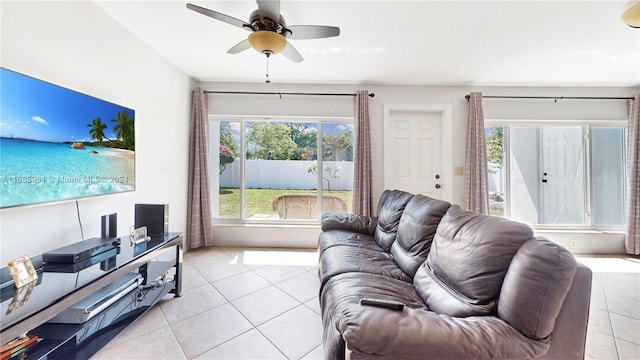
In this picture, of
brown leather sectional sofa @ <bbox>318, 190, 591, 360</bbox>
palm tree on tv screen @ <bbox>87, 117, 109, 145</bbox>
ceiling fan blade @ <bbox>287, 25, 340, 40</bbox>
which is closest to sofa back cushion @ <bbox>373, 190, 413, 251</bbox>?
brown leather sectional sofa @ <bbox>318, 190, 591, 360</bbox>

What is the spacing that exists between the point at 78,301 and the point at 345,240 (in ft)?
5.94

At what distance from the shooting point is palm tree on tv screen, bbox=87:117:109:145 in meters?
1.74

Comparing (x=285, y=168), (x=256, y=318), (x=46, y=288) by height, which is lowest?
(x=256, y=318)

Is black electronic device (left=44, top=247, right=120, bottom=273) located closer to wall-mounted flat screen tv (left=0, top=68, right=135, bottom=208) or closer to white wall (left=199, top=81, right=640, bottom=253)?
wall-mounted flat screen tv (left=0, top=68, right=135, bottom=208)

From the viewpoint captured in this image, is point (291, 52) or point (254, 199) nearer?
point (291, 52)

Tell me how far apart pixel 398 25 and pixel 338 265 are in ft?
6.73

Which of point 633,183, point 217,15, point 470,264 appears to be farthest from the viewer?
point 633,183

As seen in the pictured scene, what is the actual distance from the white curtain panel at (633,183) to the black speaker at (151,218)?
18.3 feet

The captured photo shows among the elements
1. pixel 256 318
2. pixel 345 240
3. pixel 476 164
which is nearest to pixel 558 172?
pixel 476 164

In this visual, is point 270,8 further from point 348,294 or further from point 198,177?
point 198,177

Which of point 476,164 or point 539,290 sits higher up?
point 476,164

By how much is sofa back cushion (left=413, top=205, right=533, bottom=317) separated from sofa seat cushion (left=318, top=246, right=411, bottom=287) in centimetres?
29

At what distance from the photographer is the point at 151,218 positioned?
2.13 meters

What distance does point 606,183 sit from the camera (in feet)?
11.5
